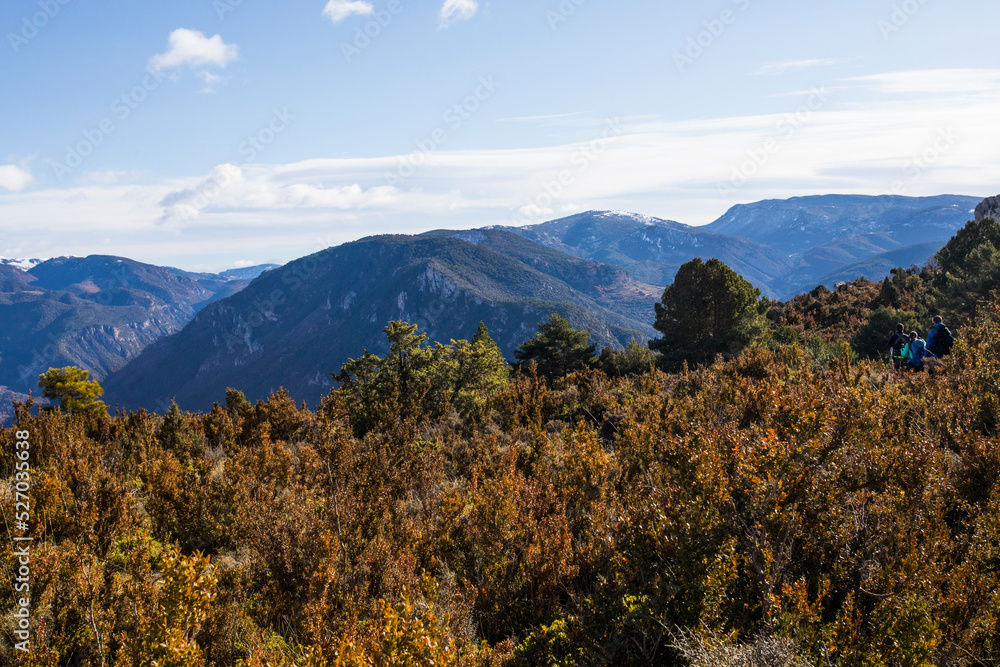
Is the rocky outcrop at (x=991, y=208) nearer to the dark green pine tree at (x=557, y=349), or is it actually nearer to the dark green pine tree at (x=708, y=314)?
the dark green pine tree at (x=708, y=314)

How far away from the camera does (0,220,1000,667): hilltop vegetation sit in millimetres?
3367

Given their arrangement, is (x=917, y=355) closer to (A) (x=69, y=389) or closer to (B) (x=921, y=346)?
(B) (x=921, y=346)

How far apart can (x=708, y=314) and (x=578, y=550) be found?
21182mm

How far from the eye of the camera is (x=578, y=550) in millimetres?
5352

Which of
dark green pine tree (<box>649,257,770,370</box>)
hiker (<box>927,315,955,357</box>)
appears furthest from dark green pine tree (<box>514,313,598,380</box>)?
hiker (<box>927,315,955,357</box>)

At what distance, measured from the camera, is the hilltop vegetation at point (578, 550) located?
337 centimetres

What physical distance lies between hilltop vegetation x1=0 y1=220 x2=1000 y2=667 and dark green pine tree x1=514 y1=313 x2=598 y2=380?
21.8 meters

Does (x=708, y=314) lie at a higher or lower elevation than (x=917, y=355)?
higher

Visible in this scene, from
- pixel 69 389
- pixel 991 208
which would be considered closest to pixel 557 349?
pixel 69 389

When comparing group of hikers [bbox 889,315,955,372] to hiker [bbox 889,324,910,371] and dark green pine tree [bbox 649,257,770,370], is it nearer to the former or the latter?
hiker [bbox 889,324,910,371]

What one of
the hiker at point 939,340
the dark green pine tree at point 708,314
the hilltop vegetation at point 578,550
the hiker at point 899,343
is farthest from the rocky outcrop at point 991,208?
the hilltop vegetation at point 578,550

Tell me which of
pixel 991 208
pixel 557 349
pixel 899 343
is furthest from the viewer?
pixel 991 208

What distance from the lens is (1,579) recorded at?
4.53m

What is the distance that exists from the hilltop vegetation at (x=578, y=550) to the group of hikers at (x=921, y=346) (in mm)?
3082
